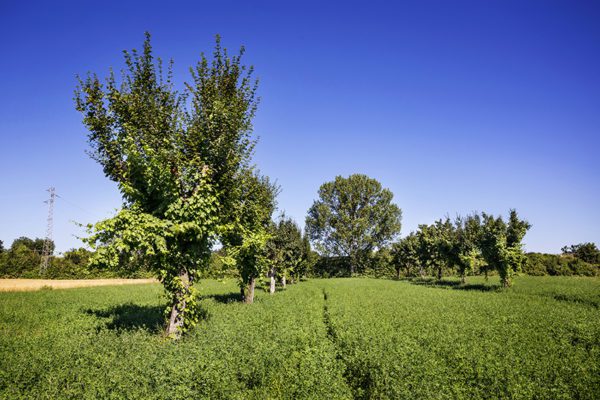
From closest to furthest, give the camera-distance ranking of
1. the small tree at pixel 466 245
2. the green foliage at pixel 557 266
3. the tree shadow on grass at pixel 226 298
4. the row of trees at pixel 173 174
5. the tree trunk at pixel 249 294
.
Result: the row of trees at pixel 173 174 → the tree trunk at pixel 249 294 → the tree shadow on grass at pixel 226 298 → the small tree at pixel 466 245 → the green foliage at pixel 557 266

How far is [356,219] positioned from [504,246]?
3609 cm

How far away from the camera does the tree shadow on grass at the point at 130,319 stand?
1298 centimetres

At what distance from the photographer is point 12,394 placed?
259 inches

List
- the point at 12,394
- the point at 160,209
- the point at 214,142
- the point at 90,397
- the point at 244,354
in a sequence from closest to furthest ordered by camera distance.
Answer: the point at 90,397, the point at 12,394, the point at 244,354, the point at 160,209, the point at 214,142

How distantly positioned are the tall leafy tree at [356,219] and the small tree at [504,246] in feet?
105

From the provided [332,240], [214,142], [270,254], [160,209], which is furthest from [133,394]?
[332,240]

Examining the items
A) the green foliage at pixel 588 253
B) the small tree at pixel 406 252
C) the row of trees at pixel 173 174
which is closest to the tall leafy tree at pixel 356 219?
the small tree at pixel 406 252

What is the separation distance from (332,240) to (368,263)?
10.7 metres

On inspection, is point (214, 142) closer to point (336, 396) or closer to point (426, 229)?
point (336, 396)

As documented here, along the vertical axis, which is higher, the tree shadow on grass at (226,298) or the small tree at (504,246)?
the small tree at (504,246)

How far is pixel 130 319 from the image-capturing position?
49.9ft

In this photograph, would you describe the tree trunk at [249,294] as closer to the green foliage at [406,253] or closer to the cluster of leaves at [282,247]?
the cluster of leaves at [282,247]

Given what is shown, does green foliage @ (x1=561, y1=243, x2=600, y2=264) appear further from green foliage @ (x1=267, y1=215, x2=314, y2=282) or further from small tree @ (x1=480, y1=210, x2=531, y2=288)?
green foliage @ (x1=267, y1=215, x2=314, y2=282)

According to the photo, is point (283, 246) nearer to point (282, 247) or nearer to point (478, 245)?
point (282, 247)
